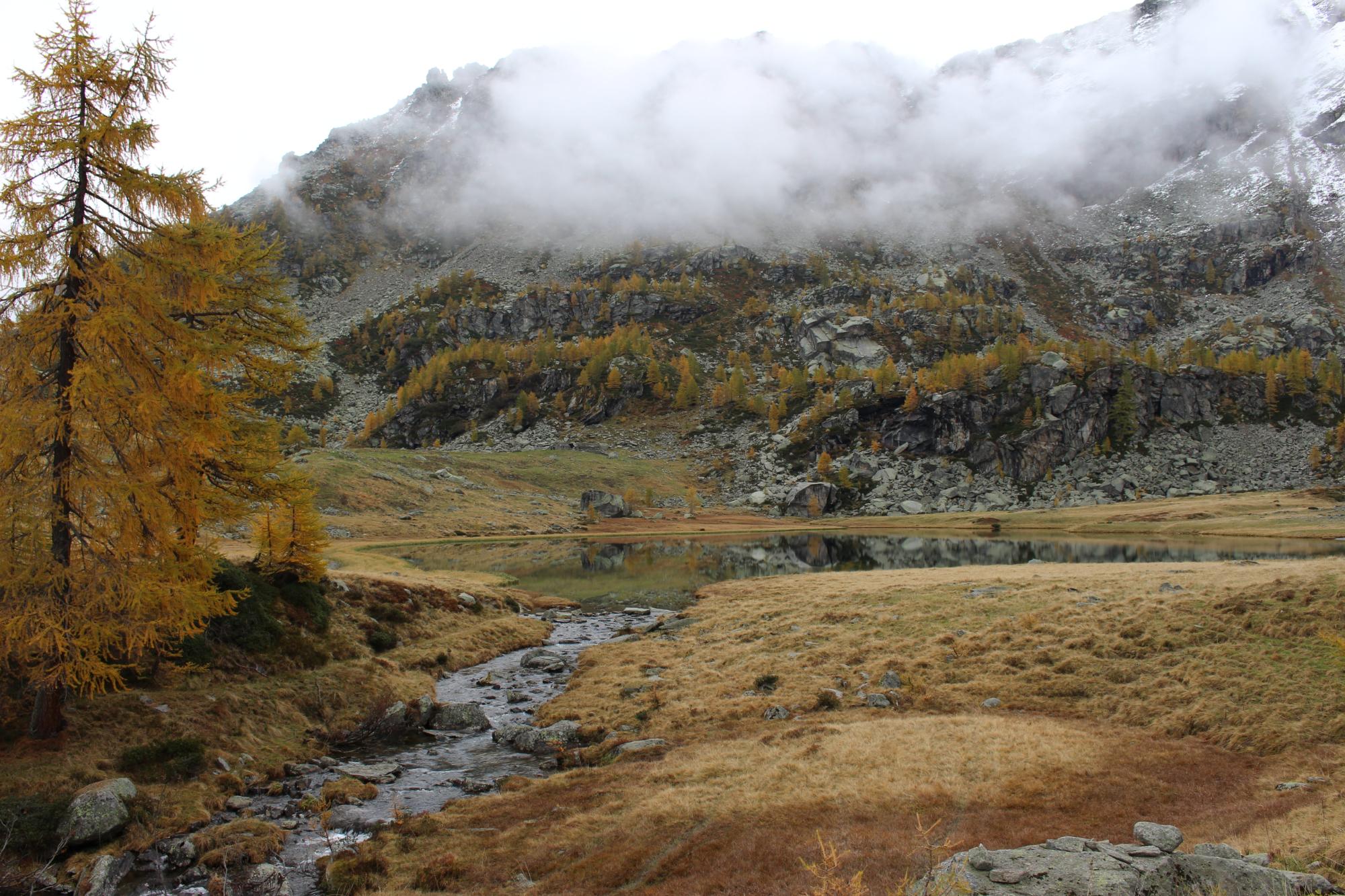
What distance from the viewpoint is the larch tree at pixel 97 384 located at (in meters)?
14.7

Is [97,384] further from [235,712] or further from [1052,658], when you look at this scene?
[1052,658]

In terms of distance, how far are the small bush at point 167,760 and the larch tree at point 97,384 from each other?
199 cm

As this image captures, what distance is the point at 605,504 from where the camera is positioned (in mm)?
120125

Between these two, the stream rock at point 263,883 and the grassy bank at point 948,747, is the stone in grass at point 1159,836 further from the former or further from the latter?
the stream rock at point 263,883

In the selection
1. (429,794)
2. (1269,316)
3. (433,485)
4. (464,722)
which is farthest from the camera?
(1269,316)

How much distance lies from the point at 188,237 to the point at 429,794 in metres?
15.8

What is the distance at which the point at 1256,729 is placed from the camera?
16594 mm

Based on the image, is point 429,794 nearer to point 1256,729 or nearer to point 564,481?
point 1256,729

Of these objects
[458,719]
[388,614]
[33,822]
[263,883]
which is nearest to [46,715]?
[33,822]

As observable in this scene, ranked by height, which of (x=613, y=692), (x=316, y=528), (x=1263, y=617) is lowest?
(x=613, y=692)

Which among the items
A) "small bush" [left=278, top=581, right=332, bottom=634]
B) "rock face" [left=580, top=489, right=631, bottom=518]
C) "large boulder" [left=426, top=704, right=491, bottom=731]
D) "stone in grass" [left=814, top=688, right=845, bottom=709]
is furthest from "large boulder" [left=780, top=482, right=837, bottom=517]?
"large boulder" [left=426, top=704, right=491, bottom=731]

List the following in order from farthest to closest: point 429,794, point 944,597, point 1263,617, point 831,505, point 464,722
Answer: point 831,505 < point 944,597 < point 464,722 < point 1263,617 < point 429,794

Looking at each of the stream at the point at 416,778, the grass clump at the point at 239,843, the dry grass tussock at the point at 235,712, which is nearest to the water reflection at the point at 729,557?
the dry grass tussock at the point at 235,712

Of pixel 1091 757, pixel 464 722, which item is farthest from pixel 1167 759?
pixel 464 722
